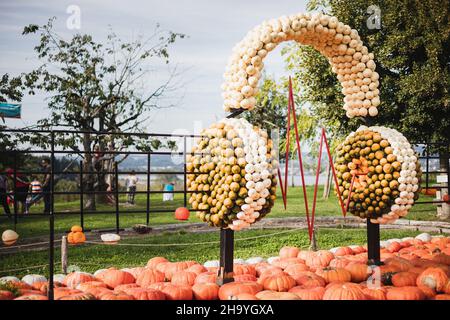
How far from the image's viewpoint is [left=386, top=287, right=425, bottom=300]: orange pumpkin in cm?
381

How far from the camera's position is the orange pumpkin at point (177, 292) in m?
3.81

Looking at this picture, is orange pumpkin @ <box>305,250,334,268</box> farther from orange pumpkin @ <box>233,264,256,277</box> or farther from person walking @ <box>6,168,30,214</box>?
person walking @ <box>6,168,30,214</box>

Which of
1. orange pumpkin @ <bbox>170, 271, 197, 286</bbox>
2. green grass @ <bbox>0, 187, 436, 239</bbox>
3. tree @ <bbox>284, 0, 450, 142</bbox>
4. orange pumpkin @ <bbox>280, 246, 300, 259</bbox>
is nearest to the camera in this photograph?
orange pumpkin @ <bbox>170, 271, 197, 286</bbox>

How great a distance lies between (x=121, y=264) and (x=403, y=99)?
679cm

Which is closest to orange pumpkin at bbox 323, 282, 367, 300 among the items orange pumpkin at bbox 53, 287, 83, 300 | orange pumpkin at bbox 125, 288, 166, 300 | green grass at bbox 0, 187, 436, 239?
orange pumpkin at bbox 125, 288, 166, 300

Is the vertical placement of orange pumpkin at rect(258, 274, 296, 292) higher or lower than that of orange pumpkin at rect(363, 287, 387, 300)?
higher

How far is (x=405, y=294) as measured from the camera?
12.6 ft

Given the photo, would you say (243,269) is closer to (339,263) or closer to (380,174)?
(339,263)

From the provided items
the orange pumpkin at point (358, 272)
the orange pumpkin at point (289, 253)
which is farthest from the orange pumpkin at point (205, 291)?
the orange pumpkin at point (289, 253)

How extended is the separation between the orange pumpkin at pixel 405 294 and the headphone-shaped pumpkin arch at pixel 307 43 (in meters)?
1.68

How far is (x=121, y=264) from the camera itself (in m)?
6.58

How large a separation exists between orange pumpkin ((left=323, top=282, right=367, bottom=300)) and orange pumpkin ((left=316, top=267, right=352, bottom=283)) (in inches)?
19.8

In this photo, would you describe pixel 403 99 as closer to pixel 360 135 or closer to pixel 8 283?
pixel 360 135
